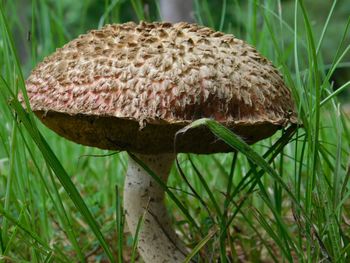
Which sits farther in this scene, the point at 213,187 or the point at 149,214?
the point at 213,187

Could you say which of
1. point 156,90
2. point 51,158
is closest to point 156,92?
point 156,90

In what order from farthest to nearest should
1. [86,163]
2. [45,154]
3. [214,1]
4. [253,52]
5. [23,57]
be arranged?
[23,57], [214,1], [86,163], [253,52], [45,154]

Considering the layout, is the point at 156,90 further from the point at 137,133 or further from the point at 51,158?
the point at 51,158

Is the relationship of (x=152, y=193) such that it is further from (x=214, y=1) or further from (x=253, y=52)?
(x=214, y=1)

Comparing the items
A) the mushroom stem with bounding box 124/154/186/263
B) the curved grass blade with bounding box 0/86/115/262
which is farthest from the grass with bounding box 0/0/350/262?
the mushroom stem with bounding box 124/154/186/263

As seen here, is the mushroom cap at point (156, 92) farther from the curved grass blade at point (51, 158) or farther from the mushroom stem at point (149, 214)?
the mushroom stem at point (149, 214)

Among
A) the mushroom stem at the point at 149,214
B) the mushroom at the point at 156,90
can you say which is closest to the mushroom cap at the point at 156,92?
the mushroom at the point at 156,90

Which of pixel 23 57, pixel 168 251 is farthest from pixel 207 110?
pixel 23 57
